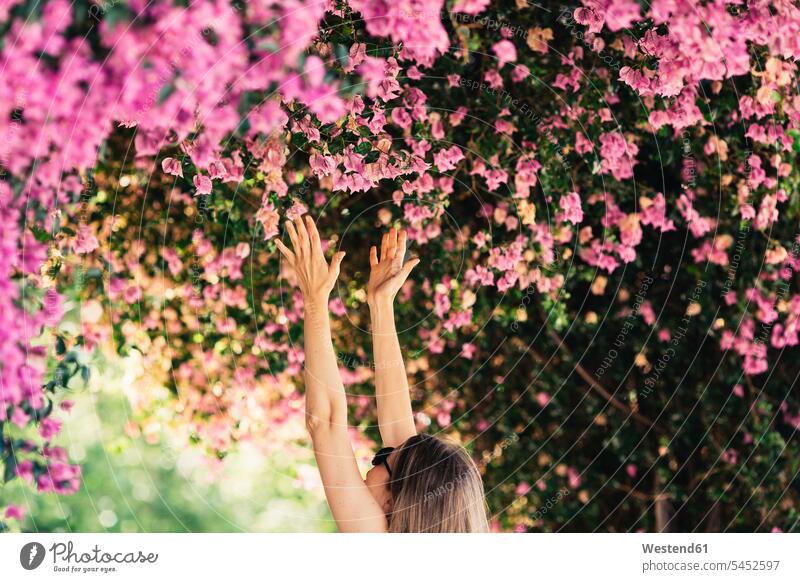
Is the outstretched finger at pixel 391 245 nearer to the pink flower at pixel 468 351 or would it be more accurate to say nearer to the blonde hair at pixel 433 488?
the blonde hair at pixel 433 488

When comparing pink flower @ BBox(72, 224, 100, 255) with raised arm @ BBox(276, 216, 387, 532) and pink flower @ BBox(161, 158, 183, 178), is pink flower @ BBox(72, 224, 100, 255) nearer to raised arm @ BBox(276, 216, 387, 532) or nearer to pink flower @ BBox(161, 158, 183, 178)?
pink flower @ BBox(161, 158, 183, 178)

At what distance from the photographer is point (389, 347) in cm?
238

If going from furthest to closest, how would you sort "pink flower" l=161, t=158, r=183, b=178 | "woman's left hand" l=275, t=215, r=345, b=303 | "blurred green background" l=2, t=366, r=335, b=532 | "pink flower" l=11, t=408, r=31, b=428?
"blurred green background" l=2, t=366, r=335, b=532 → "pink flower" l=11, t=408, r=31, b=428 → "pink flower" l=161, t=158, r=183, b=178 → "woman's left hand" l=275, t=215, r=345, b=303

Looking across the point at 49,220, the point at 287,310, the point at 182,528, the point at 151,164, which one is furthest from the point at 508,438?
the point at 182,528

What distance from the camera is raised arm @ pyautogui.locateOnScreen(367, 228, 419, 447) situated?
2.35m

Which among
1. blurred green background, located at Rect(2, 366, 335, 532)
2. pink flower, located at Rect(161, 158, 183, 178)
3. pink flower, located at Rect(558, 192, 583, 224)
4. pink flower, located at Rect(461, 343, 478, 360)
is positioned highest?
pink flower, located at Rect(161, 158, 183, 178)

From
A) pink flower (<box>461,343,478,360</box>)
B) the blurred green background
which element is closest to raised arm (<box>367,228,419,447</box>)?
pink flower (<box>461,343,478,360</box>)

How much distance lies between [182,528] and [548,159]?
30.3 ft

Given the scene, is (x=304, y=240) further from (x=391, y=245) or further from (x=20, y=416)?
(x=20, y=416)

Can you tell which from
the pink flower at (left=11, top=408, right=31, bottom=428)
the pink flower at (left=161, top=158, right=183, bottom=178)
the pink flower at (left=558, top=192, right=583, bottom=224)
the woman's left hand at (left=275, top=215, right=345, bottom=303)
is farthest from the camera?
the pink flower at (left=558, top=192, right=583, bottom=224)

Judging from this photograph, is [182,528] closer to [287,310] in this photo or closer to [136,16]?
[287,310]

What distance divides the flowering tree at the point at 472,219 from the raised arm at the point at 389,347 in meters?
0.26

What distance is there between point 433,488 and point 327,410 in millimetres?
346

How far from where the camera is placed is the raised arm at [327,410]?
1964 mm
